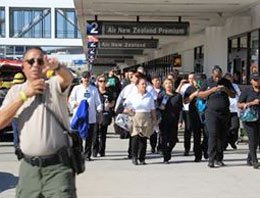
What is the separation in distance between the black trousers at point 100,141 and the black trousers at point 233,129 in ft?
9.65

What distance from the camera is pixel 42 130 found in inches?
184

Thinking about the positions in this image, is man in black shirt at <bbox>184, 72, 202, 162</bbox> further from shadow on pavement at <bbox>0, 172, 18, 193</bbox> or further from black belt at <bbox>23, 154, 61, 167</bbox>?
black belt at <bbox>23, 154, 61, 167</bbox>

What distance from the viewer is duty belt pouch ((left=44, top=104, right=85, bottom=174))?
185 inches

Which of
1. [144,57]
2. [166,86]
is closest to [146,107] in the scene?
[166,86]

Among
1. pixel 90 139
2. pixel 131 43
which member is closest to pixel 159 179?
pixel 90 139

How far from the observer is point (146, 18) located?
20.4 metres

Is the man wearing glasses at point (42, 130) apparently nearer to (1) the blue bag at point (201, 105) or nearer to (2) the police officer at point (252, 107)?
(2) the police officer at point (252, 107)

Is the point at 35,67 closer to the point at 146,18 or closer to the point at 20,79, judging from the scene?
the point at 20,79

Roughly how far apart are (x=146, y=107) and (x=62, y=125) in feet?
21.9

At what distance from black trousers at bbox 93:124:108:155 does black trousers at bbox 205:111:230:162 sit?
2.61 m

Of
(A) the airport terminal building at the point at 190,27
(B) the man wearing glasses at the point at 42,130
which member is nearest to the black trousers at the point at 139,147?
(A) the airport terminal building at the point at 190,27

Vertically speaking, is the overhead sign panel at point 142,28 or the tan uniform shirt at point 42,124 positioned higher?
the overhead sign panel at point 142,28

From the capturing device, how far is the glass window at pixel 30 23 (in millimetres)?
74750

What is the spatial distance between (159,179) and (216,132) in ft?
5.92
